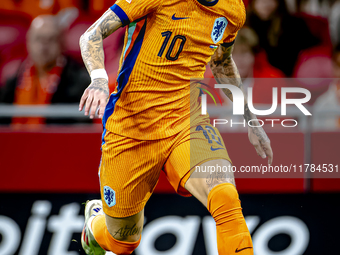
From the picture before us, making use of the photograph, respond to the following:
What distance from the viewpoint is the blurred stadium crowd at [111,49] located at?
3961mm

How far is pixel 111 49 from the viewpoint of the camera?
4.56 metres

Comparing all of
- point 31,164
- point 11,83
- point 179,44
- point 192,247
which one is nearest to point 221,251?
point 179,44

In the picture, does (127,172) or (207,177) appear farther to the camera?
(127,172)

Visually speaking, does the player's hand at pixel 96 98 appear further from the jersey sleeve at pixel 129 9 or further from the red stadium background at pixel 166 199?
the red stadium background at pixel 166 199

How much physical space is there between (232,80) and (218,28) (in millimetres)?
410

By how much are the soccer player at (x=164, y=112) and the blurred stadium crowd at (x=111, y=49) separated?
1.47m

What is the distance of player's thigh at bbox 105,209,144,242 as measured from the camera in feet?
8.89

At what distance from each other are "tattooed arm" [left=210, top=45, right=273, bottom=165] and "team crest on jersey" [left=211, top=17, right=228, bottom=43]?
22 cm

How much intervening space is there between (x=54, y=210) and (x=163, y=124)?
1.55 metres

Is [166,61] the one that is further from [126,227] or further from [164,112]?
[126,227]

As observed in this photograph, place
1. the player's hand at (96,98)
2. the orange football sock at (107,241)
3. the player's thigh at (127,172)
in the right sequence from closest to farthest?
1. the player's hand at (96,98)
2. the player's thigh at (127,172)
3. the orange football sock at (107,241)

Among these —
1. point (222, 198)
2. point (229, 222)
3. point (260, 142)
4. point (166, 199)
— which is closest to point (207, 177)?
point (222, 198)

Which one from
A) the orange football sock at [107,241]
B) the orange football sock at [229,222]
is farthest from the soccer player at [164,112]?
the orange football sock at [107,241]

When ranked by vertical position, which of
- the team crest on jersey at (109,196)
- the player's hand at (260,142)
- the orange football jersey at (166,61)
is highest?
the orange football jersey at (166,61)
